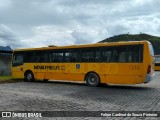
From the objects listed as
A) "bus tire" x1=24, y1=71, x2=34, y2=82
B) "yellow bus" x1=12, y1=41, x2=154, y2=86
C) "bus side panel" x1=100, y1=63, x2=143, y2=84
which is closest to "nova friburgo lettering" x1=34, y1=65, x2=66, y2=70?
"yellow bus" x1=12, y1=41, x2=154, y2=86

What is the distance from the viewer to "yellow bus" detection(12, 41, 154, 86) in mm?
17375

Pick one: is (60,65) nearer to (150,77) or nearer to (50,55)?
(50,55)

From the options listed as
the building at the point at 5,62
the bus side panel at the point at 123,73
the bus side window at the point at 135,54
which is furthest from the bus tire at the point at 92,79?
the building at the point at 5,62

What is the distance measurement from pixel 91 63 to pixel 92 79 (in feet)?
3.51

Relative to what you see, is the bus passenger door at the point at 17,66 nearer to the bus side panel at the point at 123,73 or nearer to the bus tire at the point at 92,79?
the bus tire at the point at 92,79

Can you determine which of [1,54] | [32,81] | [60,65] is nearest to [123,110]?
[60,65]

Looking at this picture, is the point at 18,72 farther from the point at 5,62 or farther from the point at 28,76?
the point at 5,62

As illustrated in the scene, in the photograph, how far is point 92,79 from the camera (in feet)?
64.1

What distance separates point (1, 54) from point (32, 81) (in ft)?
25.9

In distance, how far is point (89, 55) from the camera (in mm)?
19594

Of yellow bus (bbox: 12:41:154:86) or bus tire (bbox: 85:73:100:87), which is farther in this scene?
bus tire (bbox: 85:73:100:87)

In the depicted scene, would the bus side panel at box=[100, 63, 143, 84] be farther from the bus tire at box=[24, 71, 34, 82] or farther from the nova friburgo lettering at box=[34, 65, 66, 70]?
the bus tire at box=[24, 71, 34, 82]

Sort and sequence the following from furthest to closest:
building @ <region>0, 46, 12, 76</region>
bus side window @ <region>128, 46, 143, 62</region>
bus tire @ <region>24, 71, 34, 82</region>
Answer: building @ <region>0, 46, 12, 76</region> < bus tire @ <region>24, 71, 34, 82</region> < bus side window @ <region>128, 46, 143, 62</region>

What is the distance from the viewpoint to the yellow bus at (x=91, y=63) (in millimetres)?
17375
